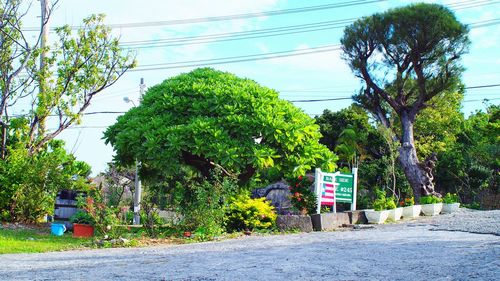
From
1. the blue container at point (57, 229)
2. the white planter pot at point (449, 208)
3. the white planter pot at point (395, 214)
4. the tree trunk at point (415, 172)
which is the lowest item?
the blue container at point (57, 229)

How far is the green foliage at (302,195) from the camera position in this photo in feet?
47.3

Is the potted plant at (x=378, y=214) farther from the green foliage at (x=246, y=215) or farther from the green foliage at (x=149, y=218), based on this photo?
the green foliage at (x=149, y=218)

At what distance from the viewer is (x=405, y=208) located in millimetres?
17078

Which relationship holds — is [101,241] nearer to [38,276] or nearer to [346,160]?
[38,276]

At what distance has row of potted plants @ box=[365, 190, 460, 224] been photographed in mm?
15102

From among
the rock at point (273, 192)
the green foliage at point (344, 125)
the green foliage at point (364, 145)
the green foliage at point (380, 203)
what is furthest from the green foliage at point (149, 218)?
the green foliage at point (344, 125)

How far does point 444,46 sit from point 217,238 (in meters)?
14.8

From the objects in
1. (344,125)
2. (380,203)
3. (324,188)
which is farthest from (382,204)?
(344,125)

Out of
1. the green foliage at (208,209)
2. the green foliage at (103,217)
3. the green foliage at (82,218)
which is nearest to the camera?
the green foliage at (103,217)

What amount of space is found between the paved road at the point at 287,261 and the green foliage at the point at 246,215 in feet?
5.54

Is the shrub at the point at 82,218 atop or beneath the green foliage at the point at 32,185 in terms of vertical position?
beneath

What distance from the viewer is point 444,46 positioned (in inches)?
881

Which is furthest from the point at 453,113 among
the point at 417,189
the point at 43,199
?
the point at 43,199

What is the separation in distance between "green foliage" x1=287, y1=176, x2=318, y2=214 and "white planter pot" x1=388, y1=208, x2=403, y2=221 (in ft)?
9.07
